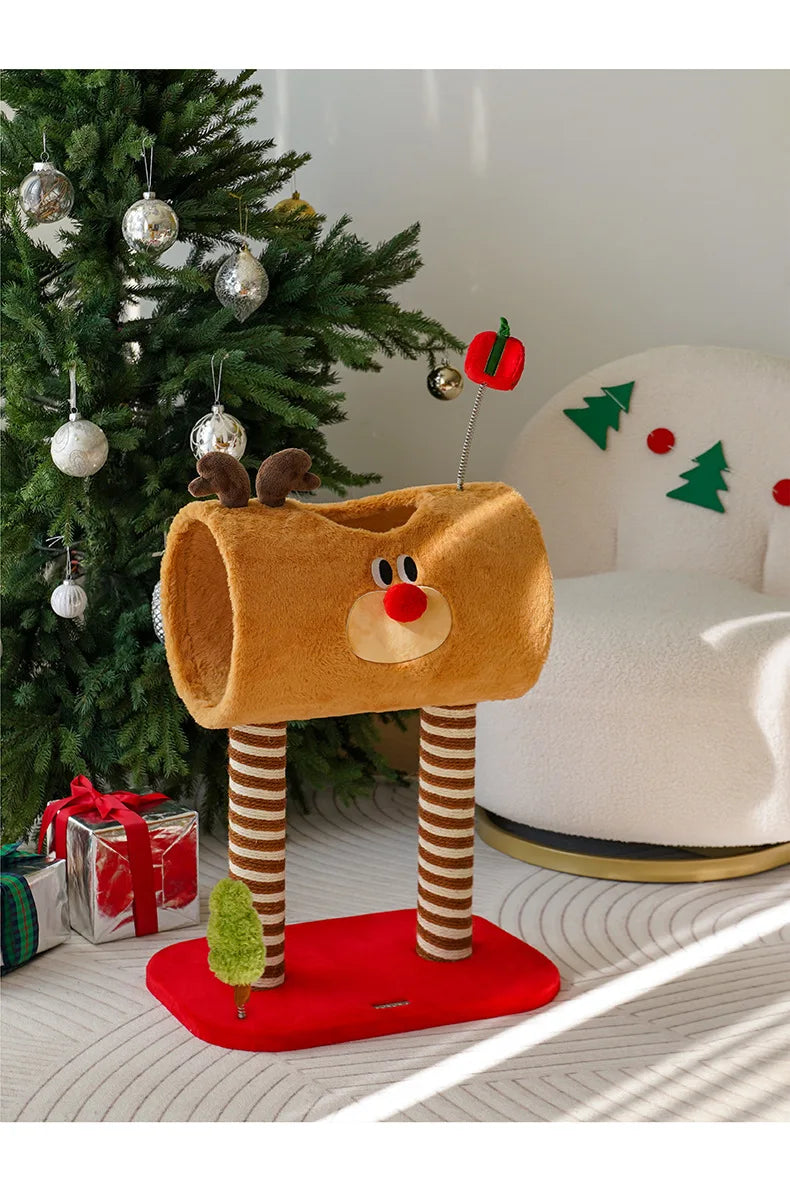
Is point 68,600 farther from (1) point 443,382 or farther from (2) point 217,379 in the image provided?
(1) point 443,382

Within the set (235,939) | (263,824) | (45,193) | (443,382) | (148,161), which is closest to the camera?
(235,939)

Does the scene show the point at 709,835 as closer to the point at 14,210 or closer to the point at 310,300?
the point at 310,300

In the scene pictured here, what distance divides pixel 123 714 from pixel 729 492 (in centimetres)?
112

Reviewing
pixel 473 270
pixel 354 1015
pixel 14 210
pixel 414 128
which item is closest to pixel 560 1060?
Answer: pixel 354 1015

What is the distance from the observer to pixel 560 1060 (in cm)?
134

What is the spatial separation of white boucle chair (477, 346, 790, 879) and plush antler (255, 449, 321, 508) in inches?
24.6

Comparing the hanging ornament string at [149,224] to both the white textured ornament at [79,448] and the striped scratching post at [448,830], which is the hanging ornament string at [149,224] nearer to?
the white textured ornament at [79,448]

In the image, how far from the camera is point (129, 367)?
186cm

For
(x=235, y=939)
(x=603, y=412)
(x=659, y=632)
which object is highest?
(x=603, y=412)

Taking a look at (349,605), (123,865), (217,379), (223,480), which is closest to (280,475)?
(223,480)

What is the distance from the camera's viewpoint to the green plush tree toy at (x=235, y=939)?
134cm

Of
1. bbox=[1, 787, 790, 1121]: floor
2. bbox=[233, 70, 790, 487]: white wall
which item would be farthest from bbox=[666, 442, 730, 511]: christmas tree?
bbox=[1, 787, 790, 1121]: floor

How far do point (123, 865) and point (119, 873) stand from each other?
0.01 m

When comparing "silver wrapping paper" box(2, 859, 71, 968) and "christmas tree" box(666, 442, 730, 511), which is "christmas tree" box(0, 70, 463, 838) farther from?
"christmas tree" box(666, 442, 730, 511)
